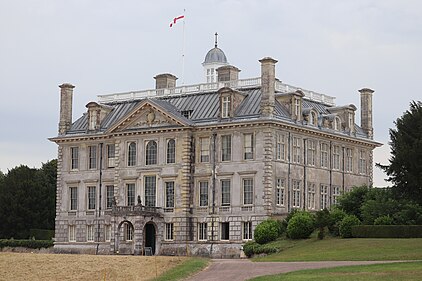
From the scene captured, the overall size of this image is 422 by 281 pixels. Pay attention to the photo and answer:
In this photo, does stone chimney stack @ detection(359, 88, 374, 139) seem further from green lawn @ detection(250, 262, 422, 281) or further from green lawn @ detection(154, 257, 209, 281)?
green lawn @ detection(250, 262, 422, 281)

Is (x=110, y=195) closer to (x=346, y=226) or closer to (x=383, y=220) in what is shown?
(x=346, y=226)

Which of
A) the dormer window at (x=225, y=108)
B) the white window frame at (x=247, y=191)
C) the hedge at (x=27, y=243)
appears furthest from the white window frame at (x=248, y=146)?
the hedge at (x=27, y=243)

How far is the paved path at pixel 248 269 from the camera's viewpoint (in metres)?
44.8

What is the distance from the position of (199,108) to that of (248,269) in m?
29.7

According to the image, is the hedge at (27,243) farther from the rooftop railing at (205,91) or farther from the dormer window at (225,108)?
the dormer window at (225,108)

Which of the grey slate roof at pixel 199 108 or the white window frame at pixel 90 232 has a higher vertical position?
the grey slate roof at pixel 199 108

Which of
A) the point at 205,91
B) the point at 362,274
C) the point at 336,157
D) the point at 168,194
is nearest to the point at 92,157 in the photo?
the point at 168,194

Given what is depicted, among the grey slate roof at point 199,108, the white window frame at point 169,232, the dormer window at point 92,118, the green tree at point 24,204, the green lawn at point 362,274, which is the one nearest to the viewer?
the green lawn at point 362,274

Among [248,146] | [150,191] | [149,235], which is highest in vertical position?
[248,146]

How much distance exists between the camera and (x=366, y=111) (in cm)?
8138

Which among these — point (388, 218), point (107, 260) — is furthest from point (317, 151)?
point (107, 260)

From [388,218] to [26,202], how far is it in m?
38.9

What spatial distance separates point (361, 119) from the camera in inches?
3221

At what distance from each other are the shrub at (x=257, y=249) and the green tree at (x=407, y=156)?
1060 centimetres
